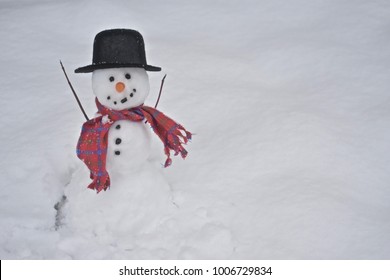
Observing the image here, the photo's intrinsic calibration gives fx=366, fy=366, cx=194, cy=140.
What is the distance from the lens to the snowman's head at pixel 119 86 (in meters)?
1.93

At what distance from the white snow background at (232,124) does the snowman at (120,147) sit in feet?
0.24

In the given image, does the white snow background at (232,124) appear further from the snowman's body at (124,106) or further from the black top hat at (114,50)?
the black top hat at (114,50)

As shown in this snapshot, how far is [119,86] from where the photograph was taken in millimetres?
1914

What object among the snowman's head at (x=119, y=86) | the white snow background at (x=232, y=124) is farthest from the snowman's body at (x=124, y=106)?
the white snow background at (x=232, y=124)

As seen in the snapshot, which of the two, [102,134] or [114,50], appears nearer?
[114,50]

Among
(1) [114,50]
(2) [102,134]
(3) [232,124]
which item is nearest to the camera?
(1) [114,50]

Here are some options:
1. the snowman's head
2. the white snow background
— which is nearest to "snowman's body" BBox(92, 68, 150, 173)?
the snowman's head

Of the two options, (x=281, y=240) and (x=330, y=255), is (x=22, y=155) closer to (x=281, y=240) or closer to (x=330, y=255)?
(x=281, y=240)

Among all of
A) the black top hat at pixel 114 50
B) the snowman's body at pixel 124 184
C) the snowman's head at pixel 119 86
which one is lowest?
the snowman's body at pixel 124 184

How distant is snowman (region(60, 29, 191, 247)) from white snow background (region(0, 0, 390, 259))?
0.24 feet

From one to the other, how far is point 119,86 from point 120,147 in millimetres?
344

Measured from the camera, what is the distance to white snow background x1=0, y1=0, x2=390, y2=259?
200cm

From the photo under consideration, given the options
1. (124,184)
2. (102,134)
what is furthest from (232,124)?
(102,134)

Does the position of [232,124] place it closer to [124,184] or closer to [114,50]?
[124,184]
